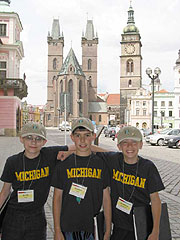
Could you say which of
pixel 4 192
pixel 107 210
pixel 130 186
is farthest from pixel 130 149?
pixel 4 192

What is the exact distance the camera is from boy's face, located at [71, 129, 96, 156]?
2.99m

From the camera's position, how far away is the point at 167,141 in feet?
74.4

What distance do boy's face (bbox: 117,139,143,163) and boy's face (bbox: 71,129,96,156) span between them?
327mm

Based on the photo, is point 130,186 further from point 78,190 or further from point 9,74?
point 9,74

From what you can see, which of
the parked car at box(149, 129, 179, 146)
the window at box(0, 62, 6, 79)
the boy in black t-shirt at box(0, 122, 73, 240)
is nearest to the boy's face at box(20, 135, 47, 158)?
the boy in black t-shirt at box(0, 122, 73, 240)

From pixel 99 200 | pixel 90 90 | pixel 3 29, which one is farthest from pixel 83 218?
pixel 90 90

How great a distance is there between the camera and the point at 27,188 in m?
3.04

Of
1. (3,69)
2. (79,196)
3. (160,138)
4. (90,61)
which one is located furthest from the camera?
(90,61)

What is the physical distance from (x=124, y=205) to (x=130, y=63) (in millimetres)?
88520

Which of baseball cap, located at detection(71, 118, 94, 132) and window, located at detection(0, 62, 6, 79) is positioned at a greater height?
window, located at detection(0, 62, 6, 79)

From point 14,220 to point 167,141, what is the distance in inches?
815

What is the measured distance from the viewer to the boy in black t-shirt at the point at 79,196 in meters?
2.86

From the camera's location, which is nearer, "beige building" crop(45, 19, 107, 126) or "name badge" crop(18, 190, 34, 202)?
"name badge" crop(18, 190, 34, 202)

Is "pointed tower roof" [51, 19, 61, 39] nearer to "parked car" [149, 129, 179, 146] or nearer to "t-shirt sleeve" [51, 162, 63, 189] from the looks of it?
"parked car" [149, 129, 179, 146]
